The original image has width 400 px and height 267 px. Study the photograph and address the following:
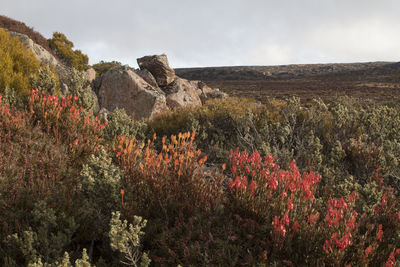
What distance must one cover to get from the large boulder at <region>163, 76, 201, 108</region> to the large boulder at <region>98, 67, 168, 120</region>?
3.29 feet

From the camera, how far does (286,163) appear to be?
16.9 ft

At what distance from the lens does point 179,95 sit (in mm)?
12555

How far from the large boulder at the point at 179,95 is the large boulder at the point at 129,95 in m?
1.00

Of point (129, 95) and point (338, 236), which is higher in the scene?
point (129, 95)

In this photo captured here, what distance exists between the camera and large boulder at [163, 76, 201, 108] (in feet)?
39.6

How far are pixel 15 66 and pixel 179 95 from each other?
6622 millimetres

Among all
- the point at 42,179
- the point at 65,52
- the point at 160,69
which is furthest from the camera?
the point at 65,52

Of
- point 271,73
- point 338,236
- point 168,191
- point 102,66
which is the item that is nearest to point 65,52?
point 102,66

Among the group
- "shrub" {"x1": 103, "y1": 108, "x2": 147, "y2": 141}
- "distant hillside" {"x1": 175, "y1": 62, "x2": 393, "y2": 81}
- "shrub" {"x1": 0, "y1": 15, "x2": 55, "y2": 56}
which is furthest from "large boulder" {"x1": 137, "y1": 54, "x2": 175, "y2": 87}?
"distant hillside" {"x1": 175, "y1": 62, "x2": 393, "y2": 81}

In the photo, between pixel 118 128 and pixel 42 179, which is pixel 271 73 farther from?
pixel 42 179

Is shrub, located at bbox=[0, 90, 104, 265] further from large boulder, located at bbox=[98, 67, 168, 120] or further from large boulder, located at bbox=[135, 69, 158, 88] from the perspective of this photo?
large boulder, located at bbox=[135, 69, 158, 88]

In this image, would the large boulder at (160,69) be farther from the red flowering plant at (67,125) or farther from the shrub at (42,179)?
the red flowering plant at (67,125)

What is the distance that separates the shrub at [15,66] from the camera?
6.51m

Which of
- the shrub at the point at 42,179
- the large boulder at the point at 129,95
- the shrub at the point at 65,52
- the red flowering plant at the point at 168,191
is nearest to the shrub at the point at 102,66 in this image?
the shrub at the point at 65,52
